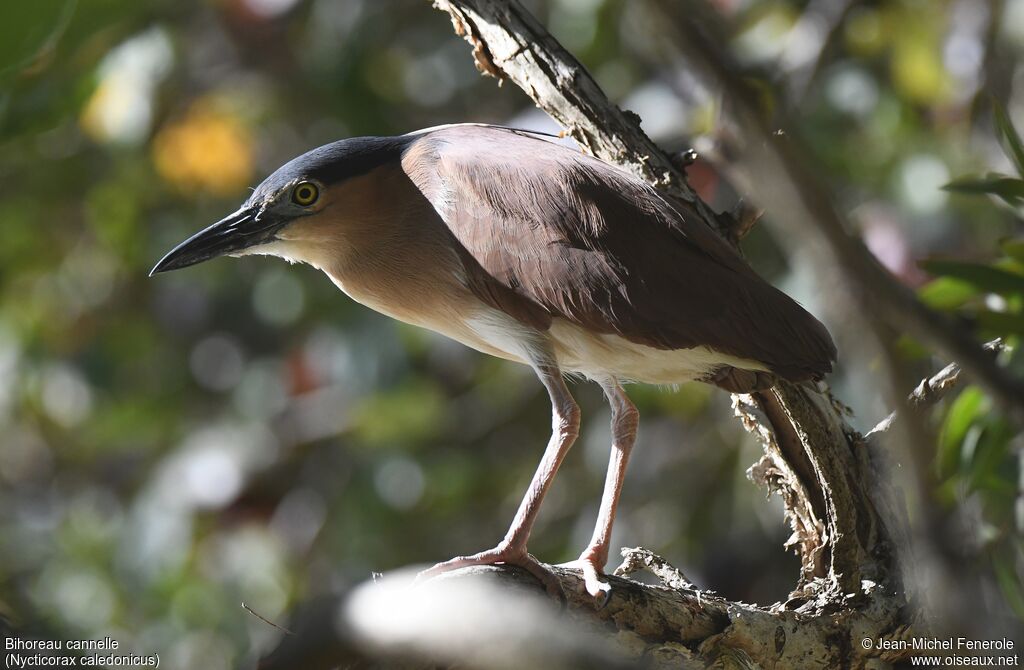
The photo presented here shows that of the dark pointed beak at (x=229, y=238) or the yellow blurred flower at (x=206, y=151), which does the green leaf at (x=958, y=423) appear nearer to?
the dark pointed beak at (x=229, y=238)

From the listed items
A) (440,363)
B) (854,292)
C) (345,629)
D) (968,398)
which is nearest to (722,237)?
(968,398)

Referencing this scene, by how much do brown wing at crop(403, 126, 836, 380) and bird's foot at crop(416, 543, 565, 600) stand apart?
0.47 meters

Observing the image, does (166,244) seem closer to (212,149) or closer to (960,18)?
(212,149)

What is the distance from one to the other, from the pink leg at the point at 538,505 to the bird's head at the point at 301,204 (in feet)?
1.93

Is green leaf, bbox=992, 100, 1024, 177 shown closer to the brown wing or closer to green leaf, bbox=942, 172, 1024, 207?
green leaf, bbox=942, 172, 1024, 207

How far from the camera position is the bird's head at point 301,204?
255 centimetres

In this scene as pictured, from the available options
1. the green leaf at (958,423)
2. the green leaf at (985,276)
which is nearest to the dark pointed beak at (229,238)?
the green leaf at (985,276)

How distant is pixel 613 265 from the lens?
89.2 inches

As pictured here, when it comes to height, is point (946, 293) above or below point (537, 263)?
above

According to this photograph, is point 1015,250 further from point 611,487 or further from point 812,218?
point 812,218

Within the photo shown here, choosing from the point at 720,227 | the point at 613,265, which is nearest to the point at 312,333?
the point at 720,227

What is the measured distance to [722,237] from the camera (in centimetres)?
243

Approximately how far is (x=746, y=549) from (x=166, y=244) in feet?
10.0

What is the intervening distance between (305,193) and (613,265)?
2.48ft
